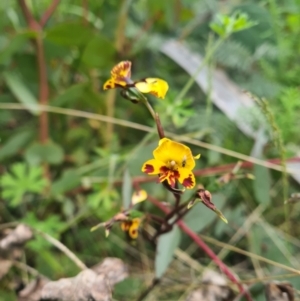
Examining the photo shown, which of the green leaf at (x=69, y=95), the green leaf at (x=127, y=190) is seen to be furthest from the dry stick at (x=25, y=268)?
the green leaf at (x=69, y=95)

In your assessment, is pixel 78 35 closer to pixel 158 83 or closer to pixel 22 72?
pixel 22 72

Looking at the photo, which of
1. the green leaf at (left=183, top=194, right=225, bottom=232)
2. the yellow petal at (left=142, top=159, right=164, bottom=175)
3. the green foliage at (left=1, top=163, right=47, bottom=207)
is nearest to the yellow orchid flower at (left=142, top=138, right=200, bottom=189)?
the yellow petal at (left=142, top=159, right=164, bottom=175)

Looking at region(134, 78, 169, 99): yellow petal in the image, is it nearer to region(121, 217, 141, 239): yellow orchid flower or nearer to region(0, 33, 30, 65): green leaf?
region(121, 217, 141, 239): yellow orchid flower

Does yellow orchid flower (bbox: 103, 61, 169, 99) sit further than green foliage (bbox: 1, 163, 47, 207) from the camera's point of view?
No

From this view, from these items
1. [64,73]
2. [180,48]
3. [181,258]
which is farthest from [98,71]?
[181,258]

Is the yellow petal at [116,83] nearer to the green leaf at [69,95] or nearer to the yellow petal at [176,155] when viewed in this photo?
the yellow petal at [176,155]

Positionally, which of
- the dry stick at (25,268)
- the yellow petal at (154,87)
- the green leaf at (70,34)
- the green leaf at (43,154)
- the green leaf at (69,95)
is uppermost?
the green leaf at (70,34)

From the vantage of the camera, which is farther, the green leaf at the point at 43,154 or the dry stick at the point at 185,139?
the green leaf at the point at 43,154
